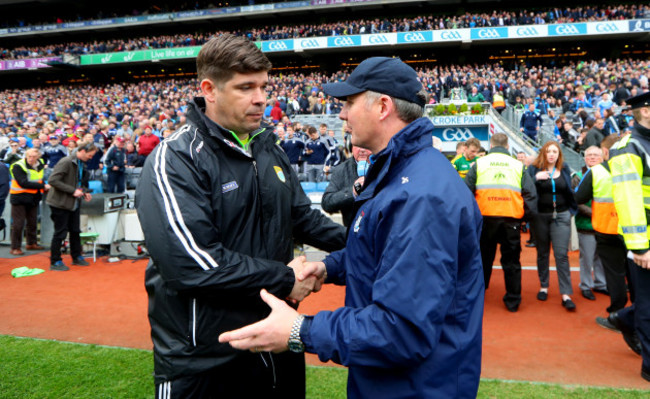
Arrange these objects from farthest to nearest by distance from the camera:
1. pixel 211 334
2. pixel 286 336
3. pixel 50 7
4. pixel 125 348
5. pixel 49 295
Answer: pixel 50 7 < pixel 49 295 < pixel 125 348 < pixel 211 334 < pixel 286 336

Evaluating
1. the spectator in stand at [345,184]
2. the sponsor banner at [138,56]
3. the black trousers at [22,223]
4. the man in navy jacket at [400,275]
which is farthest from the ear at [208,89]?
the sponsor banner at [138,56]

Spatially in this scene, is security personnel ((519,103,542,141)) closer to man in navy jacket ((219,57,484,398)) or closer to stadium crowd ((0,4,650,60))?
man in navy jacket ((219,57,484,398))

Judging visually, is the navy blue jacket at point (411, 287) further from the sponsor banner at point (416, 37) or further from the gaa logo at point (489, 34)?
the gaa logo at point (489, 34)

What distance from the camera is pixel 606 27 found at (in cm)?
2983

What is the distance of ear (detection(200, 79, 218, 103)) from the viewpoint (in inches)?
76.0

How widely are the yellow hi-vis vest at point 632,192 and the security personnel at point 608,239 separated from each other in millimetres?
1374

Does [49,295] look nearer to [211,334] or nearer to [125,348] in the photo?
[125,348]

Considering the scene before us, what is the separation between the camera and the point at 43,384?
3.57m

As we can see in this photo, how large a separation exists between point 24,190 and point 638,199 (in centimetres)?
954

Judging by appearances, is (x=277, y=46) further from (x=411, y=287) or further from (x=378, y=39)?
(x=411, y=287)

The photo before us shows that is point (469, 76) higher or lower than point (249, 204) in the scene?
higher

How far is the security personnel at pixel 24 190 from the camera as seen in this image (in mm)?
8062

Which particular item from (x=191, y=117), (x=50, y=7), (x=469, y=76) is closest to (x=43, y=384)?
(x=191, y=117)

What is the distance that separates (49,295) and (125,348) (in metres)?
2.60
